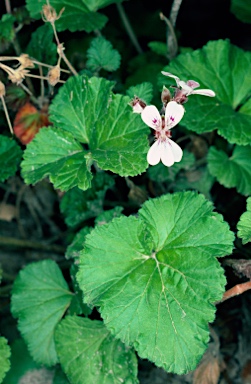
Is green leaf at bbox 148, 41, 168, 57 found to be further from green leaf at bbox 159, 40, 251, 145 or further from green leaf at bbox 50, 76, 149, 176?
green leaf at bbox 50, 76, 149, 176

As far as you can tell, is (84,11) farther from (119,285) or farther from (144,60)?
(119,285)

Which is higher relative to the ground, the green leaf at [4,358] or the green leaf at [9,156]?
the green leaf at [9,156]

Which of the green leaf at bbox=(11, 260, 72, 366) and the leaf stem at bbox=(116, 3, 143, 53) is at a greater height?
the leaf stem at bbox=(116, 3, 143, 53)

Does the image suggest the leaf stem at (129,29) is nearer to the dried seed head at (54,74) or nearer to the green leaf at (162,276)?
the dried seed head at (54,74)

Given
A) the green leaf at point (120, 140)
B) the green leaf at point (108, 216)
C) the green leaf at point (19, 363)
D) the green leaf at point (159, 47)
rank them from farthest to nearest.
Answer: the green leaf at point (159, 47) < the green leaf at point (19, 363) < the green leaf at point (108, 216) < the green leaf at point (120, 140)

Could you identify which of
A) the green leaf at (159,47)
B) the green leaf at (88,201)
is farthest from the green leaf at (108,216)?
the green leaf at (159,47)

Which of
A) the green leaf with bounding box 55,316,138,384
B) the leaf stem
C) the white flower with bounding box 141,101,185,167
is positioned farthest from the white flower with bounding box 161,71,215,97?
the leaf stem
